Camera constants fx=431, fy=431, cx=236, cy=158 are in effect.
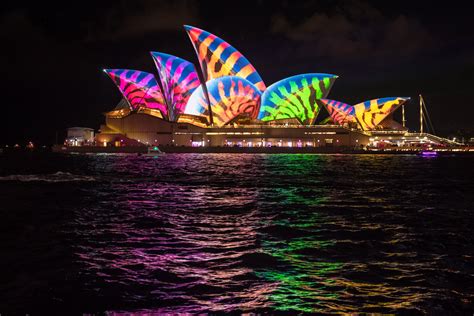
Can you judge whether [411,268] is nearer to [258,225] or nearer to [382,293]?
[382,293]

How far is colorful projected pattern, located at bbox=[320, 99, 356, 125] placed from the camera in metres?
83.0

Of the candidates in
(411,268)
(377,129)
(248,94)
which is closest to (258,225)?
(411,268)

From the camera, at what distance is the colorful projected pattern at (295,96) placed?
77.3 m

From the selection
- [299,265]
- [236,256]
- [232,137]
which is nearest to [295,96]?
[232,137]

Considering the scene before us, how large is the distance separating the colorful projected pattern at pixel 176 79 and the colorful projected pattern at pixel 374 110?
32.8m

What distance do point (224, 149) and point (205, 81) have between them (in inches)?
Answer: 525

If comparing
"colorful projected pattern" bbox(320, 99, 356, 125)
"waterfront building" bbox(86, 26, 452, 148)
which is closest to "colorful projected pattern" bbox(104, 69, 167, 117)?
"waterfront building" bbox(86, 26, 452, 148)

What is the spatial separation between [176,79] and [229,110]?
40.7ft

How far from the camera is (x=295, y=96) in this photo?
7938 centimetres

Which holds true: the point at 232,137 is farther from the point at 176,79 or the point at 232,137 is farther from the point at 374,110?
the point at 374,110

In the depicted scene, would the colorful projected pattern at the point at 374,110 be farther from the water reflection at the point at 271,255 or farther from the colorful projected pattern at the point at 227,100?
the water reflection at the point at 271,255

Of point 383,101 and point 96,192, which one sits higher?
point 383,101

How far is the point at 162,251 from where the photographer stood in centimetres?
717

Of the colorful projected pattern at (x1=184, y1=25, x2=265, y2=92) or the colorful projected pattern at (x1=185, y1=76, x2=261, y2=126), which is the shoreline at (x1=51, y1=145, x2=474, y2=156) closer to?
the colorful projected pattern at (x1=185, y1=76, x2=261, y2=126)
